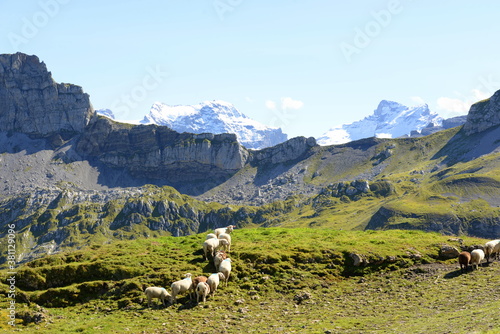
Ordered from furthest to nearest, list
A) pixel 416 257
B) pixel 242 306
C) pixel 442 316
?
pixel 416 257
pixel 242 306
pixel 442 316

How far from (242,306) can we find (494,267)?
950 inches

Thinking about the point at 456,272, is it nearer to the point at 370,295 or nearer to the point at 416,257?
the point at 416,257

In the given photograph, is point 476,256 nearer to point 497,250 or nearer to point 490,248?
point 490,248

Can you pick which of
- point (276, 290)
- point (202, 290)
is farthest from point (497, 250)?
point (202, 290)

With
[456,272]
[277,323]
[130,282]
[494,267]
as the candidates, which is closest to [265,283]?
[277,323]

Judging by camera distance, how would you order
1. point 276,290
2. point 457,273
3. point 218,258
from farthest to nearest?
point 457,273 < point 218,258 < point 276,290

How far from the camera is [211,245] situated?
129 feet

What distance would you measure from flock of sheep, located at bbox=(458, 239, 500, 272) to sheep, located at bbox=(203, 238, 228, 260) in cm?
2223

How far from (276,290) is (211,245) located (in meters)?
8.27

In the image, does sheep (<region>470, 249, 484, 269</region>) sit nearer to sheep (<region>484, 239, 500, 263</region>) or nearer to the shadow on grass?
the shadow on grass

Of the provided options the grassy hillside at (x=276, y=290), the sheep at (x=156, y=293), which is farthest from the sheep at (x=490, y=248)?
the sheep at (x=156, y=293)

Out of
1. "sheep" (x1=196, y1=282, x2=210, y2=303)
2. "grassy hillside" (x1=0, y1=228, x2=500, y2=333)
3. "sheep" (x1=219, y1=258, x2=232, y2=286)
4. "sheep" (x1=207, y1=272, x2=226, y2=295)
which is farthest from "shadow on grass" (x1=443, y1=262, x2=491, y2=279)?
"sheep" (x1=196, y1=282, x2=210, y2=303)

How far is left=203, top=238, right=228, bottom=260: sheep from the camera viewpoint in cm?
3925

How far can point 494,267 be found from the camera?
3728 centimetres
